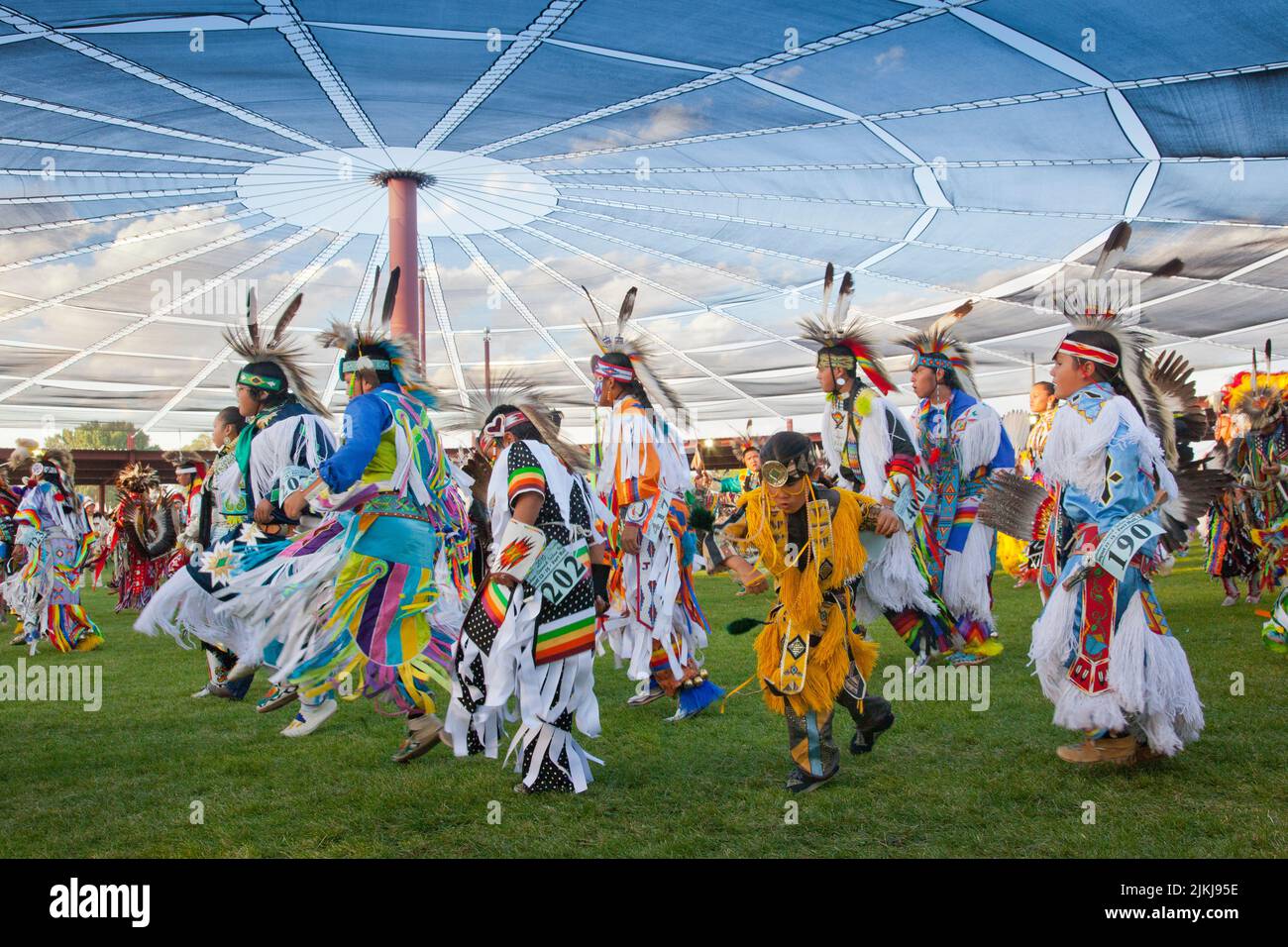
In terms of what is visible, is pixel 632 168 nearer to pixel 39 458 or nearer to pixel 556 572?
pixel 39 458

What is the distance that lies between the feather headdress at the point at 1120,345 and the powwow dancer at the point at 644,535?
225 centimetres

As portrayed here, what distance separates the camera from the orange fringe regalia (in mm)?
3979

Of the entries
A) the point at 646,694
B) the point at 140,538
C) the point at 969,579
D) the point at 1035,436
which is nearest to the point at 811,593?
the point at 646,694

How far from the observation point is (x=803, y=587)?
13.1 ft

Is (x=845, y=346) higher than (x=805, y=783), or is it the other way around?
(x=845, y=346)

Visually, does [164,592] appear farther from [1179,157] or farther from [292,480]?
[1179,157]

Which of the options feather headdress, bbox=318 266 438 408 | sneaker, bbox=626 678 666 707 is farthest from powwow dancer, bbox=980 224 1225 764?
feather headdress, bbox=318 266 438 408

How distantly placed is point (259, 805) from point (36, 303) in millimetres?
Result: 13395

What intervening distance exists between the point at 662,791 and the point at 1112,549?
198 centimetres

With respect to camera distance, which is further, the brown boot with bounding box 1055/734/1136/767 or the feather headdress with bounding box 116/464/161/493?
the feather headdress with bounding box 116/464/161/493

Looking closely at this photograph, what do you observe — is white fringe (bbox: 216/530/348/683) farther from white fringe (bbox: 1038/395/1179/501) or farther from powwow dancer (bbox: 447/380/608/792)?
white fringe (bbox: 1038/395/1179/501)

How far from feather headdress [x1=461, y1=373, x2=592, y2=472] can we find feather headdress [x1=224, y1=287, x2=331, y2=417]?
153cm

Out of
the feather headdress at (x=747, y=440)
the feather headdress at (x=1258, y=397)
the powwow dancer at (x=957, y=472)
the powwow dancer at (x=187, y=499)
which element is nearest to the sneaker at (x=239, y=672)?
the powwow dancer at (x=187, y=499)

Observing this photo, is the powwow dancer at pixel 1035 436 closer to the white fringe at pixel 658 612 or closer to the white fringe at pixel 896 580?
the white fringe at pixel 896 580
